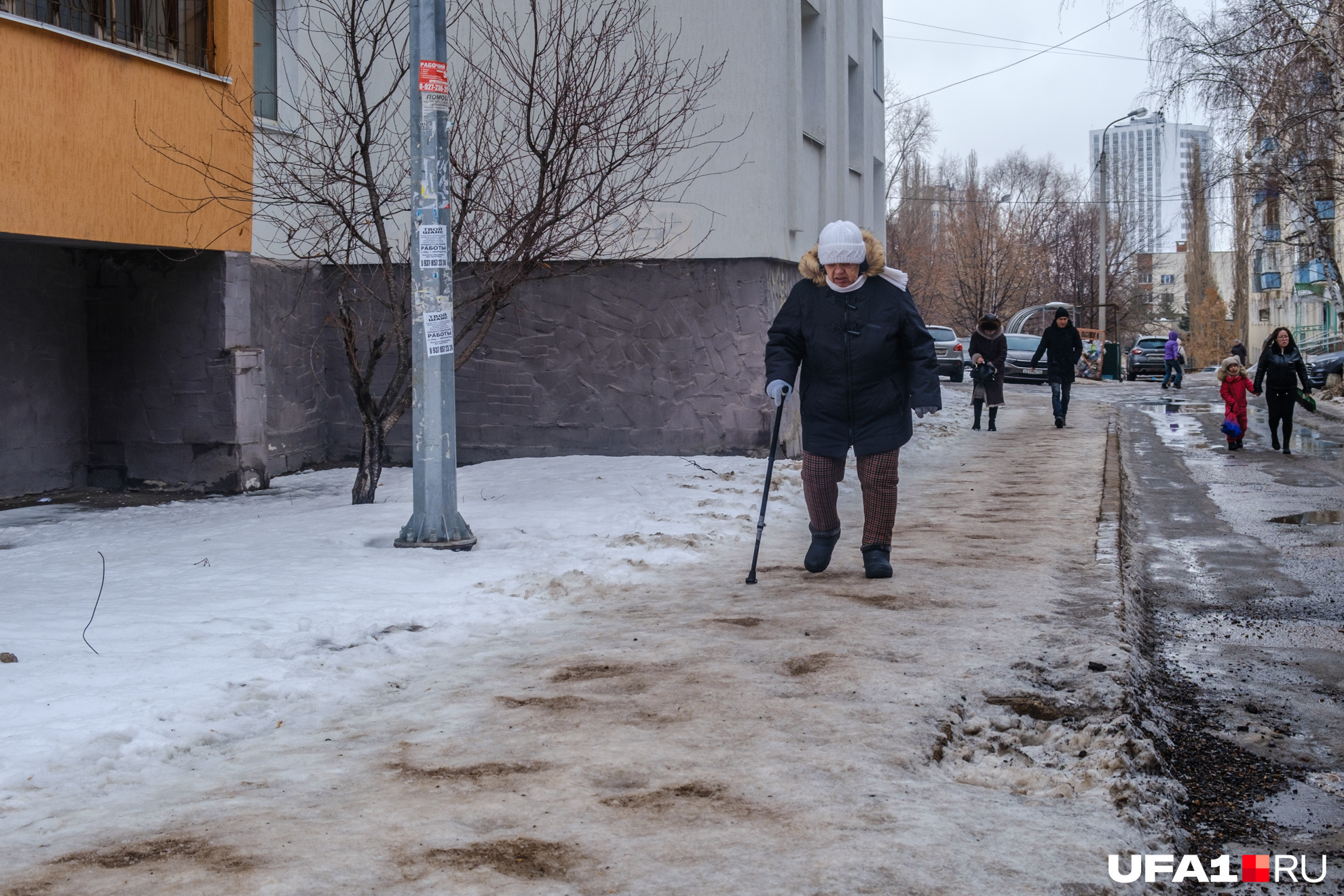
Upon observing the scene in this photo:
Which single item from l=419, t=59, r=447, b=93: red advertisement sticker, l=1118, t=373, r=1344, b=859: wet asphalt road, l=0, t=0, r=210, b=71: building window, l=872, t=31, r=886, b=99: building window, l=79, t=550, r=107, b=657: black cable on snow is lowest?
l=1118, t=373, r=1344, b=859: wet asphalt road

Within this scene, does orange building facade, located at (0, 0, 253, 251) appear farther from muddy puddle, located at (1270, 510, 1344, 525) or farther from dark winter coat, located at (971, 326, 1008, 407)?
dark winter coat, located at (971, 326, 1008, 407)

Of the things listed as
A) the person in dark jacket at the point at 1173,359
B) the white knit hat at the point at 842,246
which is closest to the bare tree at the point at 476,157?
the white knit hat at the point at 842,246

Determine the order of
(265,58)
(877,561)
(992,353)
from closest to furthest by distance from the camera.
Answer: (877,561)
(265,58)
(992,353)

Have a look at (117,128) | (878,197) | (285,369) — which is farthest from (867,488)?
(878,197)

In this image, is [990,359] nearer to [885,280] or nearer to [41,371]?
[885,280]

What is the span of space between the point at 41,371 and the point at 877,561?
7.82 m

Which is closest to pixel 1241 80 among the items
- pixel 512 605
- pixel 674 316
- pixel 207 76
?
pixel 674 316

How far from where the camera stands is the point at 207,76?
1013 centimetres

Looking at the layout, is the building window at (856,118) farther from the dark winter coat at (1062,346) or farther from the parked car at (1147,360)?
the parked car at (1147,360)

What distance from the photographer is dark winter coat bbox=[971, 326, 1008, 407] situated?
17.5 m

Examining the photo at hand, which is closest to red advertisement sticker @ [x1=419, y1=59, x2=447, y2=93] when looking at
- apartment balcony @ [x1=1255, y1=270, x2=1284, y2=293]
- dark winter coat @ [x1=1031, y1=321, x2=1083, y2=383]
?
dark winter coat @ [x1=1031, y1=321, x2=1083, y2=383]

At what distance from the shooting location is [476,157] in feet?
29.3

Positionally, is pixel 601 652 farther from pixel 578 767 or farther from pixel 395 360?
pixel 395 360

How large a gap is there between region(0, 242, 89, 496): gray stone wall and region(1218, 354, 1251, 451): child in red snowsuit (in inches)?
503
